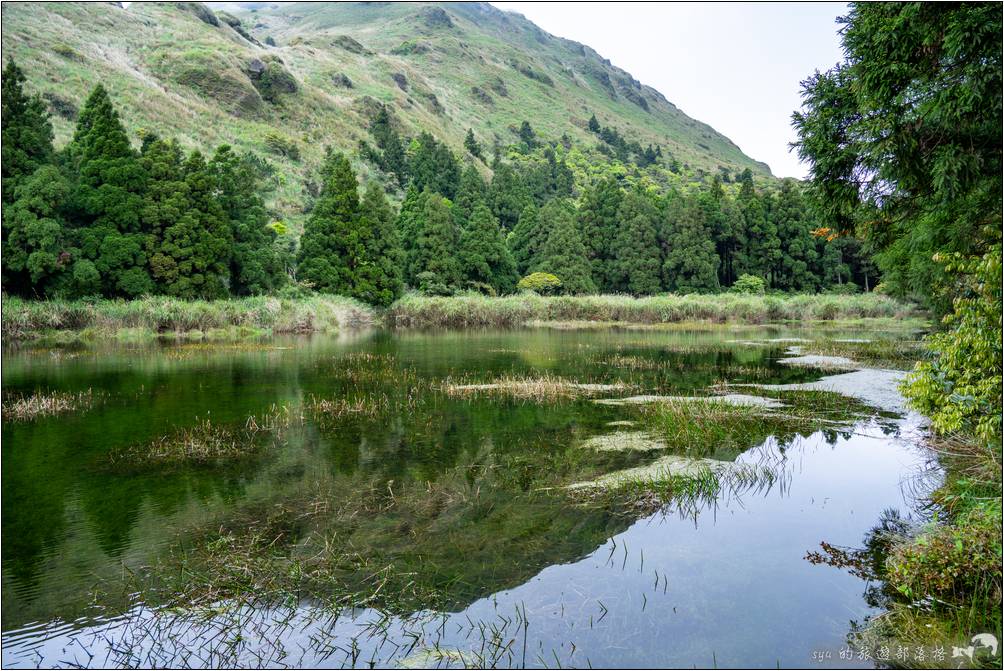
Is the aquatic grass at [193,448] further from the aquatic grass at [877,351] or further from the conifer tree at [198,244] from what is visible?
the conifer tree at [198,244]

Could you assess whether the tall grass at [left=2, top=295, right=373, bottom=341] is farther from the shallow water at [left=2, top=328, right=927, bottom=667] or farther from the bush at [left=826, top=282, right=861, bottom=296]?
the bush at [left=826, top=282, right=861, bottom=296]

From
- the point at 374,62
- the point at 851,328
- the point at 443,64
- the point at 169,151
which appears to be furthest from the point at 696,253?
the point at 443,64

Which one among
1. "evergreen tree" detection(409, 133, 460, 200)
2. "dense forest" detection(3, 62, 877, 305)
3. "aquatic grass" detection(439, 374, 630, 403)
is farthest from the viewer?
"evergreen tree" detection(409, 133, 460, 200)

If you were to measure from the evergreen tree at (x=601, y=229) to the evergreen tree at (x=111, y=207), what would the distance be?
117 feet

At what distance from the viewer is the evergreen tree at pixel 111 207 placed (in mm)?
30703

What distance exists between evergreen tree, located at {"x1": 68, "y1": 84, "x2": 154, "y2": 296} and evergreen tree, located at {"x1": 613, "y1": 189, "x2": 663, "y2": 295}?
36.4 metres

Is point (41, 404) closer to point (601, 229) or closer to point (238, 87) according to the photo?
point (601, 229)

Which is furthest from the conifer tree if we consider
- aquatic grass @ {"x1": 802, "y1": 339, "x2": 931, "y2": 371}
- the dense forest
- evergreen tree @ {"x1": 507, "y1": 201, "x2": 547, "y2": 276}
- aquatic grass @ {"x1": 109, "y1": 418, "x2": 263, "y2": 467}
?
evergreen tree @ {"x1": 507, "y1": 201, "x2": 547, "y2": 276}

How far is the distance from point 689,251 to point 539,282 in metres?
12.7

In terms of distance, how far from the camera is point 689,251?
55219mm

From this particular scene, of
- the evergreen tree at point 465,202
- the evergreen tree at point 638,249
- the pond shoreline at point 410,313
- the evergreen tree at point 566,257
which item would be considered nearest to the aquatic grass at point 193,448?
the pond shoreline at point 410,313

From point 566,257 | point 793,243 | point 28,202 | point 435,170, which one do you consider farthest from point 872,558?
point 435,170

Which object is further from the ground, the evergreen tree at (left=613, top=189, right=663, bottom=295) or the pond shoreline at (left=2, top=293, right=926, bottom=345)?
the evergreen tree at (left=613, top=189, right=663, bottom=295)

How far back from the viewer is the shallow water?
4.93 metres
